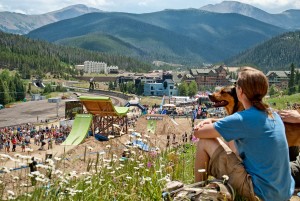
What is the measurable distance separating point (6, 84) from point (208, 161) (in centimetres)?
9531

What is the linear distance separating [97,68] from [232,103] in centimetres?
18869

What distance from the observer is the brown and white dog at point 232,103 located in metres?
4.80

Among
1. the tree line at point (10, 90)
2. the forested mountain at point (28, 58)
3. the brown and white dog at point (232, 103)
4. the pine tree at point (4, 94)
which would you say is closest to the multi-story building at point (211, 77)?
the forested mountain at point (28, 58)

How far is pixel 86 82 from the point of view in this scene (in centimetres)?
14850

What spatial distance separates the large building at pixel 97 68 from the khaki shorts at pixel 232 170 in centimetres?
17959

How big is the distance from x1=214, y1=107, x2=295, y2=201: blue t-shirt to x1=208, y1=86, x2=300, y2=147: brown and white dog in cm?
107

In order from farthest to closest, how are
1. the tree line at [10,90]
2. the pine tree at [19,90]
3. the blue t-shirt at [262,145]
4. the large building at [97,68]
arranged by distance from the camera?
the large building at [97,68] → the pine tree at [19,90] → the tree line at [10,90] → the blue t-shirt at [262,145]

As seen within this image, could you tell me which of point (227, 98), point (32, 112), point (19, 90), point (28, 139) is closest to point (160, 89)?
point (19, 90)

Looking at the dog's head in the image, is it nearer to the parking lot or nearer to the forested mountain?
the parking lot

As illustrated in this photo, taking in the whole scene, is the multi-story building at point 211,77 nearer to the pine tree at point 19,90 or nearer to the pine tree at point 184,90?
the pine tree at point 184,90

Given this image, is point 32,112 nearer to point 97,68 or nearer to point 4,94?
point 4,94

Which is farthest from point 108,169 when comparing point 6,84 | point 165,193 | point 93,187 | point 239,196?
point 6,84

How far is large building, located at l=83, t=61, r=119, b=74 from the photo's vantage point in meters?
185

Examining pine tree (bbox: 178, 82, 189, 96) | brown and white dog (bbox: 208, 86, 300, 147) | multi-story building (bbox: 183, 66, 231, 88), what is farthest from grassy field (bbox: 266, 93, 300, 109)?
multi-story building (bbox: 183, 66, 231, 88)
